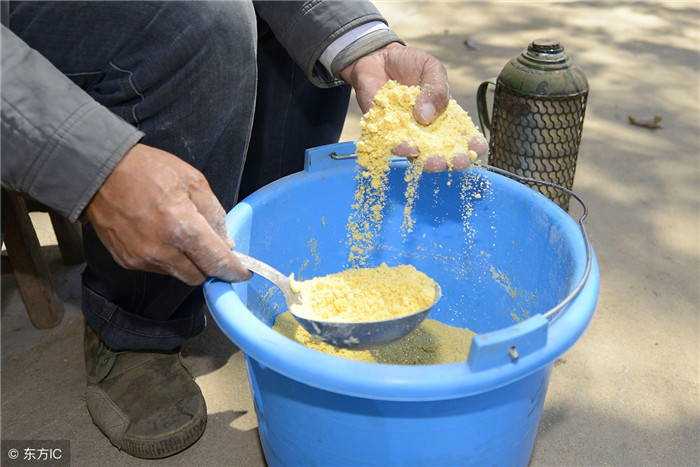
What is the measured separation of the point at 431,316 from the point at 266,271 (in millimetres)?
448

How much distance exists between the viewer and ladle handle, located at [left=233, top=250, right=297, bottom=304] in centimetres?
86

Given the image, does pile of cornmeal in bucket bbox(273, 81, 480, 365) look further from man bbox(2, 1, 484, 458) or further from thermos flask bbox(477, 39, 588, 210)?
thermos flask bbox(477, 39, 588, 210)

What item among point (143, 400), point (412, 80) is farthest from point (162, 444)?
point (412, 80)

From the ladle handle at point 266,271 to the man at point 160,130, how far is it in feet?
0.13

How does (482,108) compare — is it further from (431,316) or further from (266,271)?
(266,271)

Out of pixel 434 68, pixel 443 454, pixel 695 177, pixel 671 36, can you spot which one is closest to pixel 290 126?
pixel 434 68

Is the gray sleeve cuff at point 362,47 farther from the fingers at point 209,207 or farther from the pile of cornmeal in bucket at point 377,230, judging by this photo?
the fingers at point 209,207

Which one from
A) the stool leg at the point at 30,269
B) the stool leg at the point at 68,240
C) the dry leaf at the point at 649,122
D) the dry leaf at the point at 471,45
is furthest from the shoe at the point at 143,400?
the dry leaf at the point at 471,45

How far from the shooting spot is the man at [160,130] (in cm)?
74

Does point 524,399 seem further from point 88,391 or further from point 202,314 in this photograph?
point 88,391

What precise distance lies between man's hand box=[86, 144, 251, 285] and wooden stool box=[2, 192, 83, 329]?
1.93 feet

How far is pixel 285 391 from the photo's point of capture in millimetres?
801

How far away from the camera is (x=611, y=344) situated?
1312mm

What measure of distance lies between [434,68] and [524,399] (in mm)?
521
